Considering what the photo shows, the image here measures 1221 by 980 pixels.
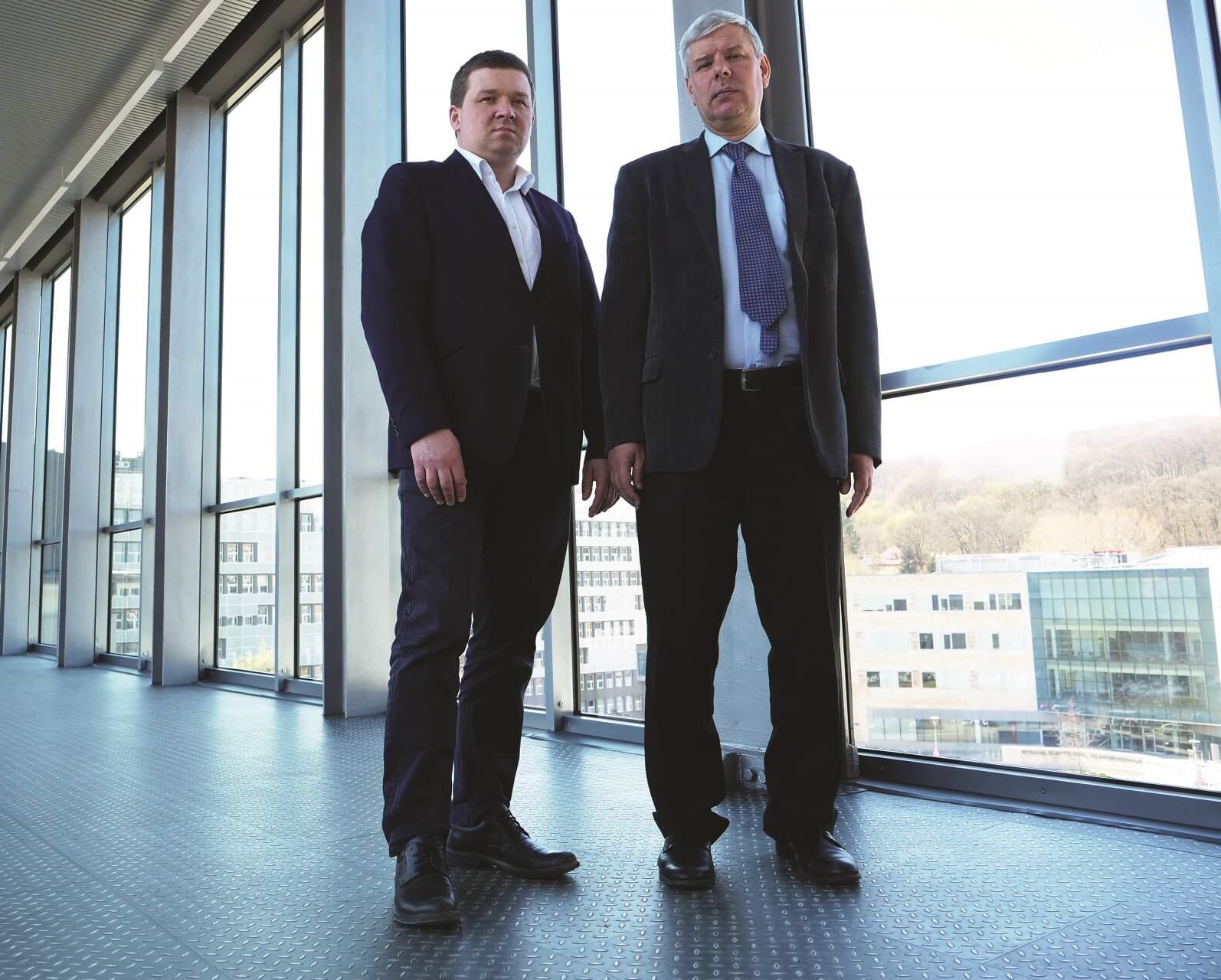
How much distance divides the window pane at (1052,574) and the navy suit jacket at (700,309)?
686 mm

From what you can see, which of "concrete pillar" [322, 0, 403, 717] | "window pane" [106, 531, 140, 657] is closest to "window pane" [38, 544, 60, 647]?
"window pane" [106, 531, 140, 657]

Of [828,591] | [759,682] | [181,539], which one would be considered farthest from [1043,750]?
[181,539]

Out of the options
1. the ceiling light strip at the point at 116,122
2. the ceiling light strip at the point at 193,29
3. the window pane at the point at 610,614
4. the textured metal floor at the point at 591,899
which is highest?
the ceiling light strip at the point at 116,122

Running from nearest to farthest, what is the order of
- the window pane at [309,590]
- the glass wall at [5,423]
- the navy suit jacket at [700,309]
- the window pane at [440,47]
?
the navy suit jacket at [700,309] < the window pane at [440,47] < the window pane at [309,590] < the glass wall at [5,423]

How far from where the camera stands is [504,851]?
1.69 metres

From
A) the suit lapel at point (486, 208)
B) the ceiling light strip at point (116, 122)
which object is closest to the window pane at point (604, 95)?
the suit lapel at point (486, 208)

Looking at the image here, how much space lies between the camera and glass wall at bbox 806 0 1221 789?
77.3 inches

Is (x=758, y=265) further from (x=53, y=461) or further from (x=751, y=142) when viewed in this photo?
(x=53, y=461)

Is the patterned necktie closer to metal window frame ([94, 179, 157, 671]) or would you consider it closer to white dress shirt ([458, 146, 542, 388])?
white dress shirt ([458, 146, 542, 388])

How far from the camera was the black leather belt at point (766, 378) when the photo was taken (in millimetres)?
1666

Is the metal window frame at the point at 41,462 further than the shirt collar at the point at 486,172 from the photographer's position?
Yes

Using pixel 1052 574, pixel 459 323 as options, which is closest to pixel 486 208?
pixel 459 323

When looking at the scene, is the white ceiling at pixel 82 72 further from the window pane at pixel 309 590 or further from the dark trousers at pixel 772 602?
the dark trousers at pixel 772 602

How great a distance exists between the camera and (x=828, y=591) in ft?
5.48
